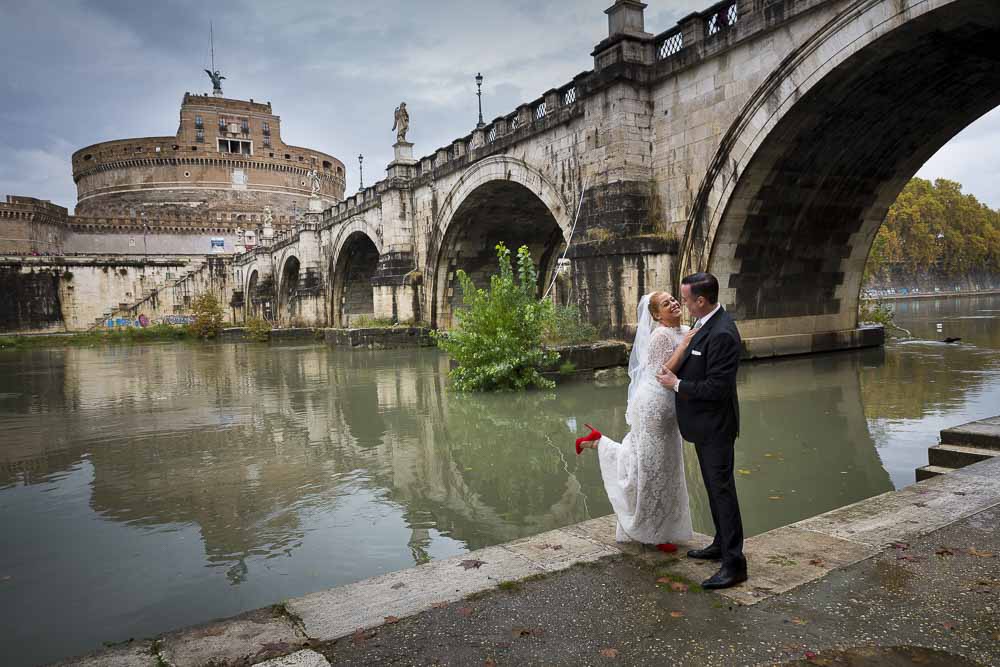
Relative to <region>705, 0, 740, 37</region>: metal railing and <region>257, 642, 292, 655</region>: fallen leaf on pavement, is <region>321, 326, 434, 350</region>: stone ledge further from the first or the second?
<region>257, 642, 292, 655</region>: fallen leaf on pavement

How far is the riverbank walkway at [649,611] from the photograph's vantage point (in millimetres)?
2326

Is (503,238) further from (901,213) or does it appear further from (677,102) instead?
(901,213)

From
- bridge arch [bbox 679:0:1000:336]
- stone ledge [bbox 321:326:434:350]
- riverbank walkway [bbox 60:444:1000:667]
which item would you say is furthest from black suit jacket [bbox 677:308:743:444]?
stone ledge [bbox 321:326:434:350]

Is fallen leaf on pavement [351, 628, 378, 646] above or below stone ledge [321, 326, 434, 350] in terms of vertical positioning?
below

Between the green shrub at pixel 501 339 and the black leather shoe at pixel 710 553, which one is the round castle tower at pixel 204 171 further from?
the black leather shoe at pixel 710 553

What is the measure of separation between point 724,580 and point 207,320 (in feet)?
123

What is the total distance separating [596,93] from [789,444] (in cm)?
960

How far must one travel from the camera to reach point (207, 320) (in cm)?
3603

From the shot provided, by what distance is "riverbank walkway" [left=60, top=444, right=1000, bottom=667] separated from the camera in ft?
7.63

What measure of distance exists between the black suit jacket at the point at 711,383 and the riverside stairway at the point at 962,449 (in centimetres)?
257

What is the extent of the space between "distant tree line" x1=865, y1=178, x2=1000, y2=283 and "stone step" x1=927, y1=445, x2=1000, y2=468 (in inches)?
2408

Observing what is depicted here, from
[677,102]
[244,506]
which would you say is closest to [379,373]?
[677,102]

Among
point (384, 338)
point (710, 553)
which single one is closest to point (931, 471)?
point (710, 553)

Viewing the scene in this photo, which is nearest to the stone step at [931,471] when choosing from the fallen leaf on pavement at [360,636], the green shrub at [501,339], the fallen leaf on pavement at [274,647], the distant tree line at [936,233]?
the fallen leaf on pavement at [360,636]
